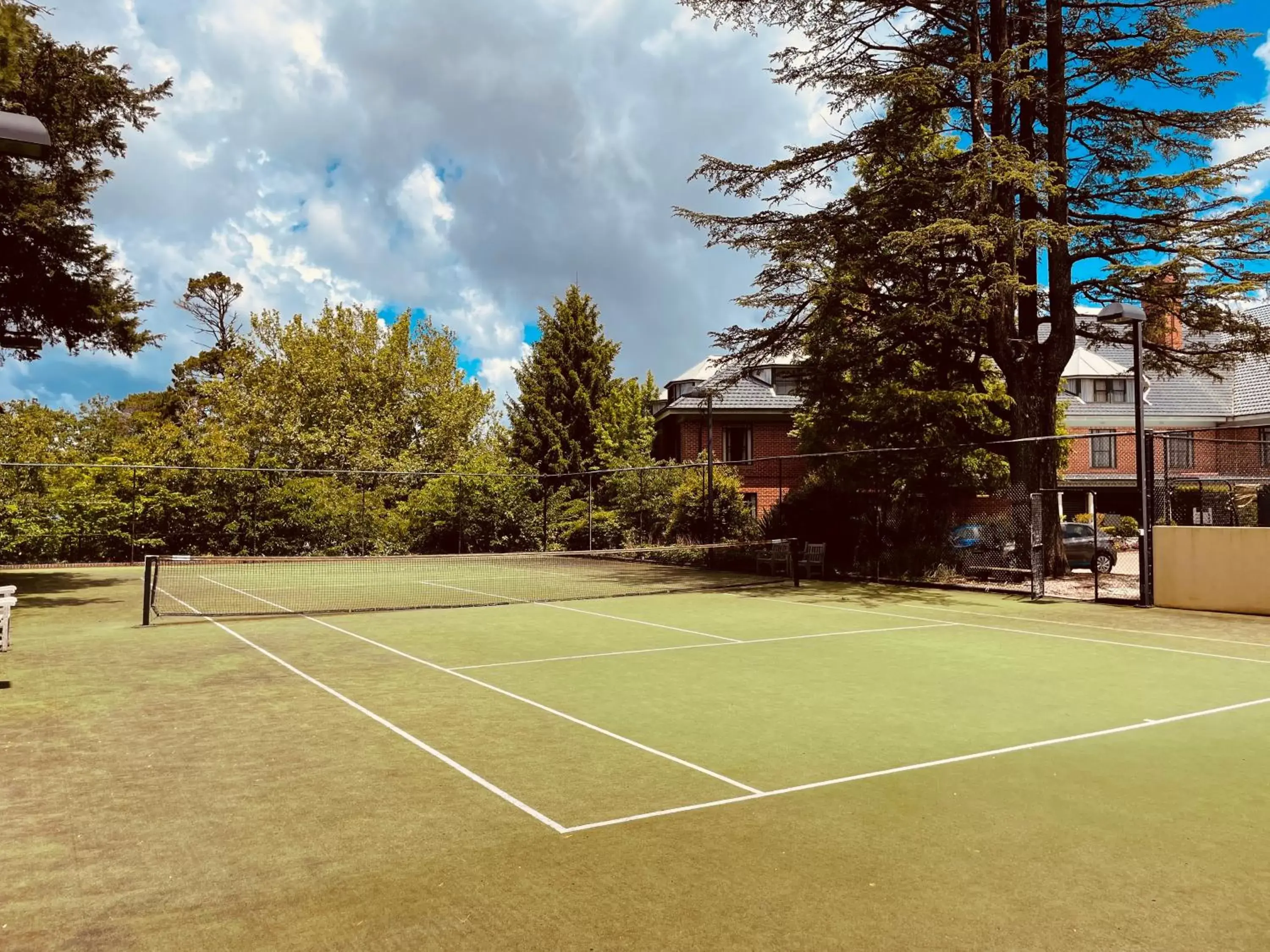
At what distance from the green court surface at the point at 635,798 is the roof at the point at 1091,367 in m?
35.3

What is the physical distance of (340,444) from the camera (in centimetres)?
3956

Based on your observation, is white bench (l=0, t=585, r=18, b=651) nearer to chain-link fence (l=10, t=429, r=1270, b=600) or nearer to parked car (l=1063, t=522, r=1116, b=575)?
chain-link fence (l=10, t=429, r=1270, b=600)

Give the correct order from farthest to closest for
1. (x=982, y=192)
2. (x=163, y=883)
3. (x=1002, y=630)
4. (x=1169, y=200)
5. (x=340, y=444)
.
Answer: (x=340, y=444)
(x=1169, y=200)
(x=982, y=192)
(x=1002, y=630)
(x=163, y=883)

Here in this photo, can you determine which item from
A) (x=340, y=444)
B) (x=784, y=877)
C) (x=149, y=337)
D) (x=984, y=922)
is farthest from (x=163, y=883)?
(x=340, y=444)

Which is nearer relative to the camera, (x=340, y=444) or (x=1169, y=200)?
(x=1169, y=200)

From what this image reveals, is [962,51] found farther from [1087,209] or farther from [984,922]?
[984,922]

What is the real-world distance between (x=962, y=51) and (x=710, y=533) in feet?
44.0

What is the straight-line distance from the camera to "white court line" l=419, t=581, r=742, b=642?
12.6 metres

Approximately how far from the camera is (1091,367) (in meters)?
43.4

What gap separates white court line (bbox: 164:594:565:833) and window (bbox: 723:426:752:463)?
29296 millimetres

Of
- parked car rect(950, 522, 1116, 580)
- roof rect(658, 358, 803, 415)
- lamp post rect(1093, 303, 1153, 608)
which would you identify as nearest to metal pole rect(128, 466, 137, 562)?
roof rect(658, 358, 803, 415)

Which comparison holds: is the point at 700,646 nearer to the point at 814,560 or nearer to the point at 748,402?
the point at 814,560

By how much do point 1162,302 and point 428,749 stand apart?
19.6 metres

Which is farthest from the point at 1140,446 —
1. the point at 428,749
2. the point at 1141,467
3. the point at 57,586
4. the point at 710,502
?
the point at 57,586
